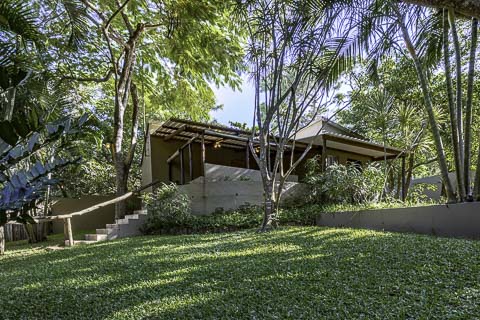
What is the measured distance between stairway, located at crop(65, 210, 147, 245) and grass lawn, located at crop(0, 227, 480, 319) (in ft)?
12.3

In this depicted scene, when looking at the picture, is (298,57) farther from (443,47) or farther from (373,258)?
Answer: (373,258)

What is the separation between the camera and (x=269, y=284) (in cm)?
308

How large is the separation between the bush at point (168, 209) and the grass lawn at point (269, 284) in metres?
3.82

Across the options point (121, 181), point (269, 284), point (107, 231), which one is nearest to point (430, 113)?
point (269, 284)

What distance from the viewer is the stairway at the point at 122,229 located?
8566 mm

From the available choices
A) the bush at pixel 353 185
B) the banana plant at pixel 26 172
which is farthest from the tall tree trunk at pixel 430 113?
the banana plant at pixel 26 172

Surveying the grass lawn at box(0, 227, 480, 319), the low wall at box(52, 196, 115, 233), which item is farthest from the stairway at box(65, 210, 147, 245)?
the low wall at box(52, 196, 115, 233)

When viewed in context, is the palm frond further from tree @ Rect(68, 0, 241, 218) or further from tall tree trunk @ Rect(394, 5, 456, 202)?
tall tree trunk @ Rect(394, 5, 456, 202)

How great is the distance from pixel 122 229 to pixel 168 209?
5.05 feet

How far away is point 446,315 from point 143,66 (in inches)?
439

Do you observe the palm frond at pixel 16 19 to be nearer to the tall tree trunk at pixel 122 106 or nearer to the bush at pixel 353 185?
the tall tree trunk at pixel 122 106

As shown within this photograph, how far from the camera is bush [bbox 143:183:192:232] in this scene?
8750 millimetres

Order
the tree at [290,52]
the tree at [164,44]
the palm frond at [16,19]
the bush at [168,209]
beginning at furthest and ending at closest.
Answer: the bush at [168,209], the tree at [290,52], the tree at [164,44], the palm frond at [16,19]

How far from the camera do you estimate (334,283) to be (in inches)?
117
